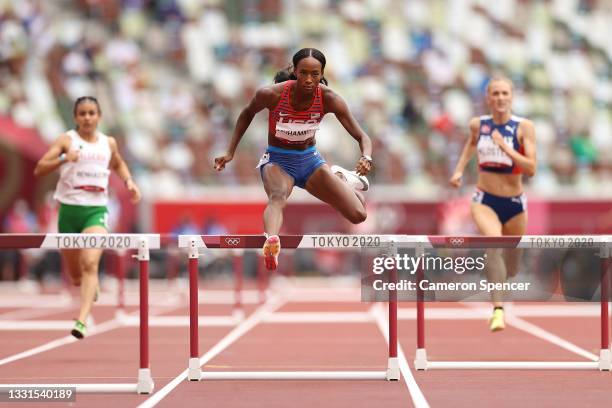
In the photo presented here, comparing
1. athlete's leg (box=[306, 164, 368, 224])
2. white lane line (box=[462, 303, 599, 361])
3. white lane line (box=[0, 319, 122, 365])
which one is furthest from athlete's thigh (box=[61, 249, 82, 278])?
white lane line (box=[462, 303, 599, 361])

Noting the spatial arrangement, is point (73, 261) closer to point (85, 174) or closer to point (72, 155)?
point (85, 174)

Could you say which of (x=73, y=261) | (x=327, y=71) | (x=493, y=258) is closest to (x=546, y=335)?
(x=493, y=258)

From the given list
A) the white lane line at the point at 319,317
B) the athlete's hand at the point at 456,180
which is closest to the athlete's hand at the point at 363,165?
the athlete's hand at the point at 456,180

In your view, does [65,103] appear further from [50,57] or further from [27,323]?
[27,323]

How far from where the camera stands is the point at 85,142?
995cm

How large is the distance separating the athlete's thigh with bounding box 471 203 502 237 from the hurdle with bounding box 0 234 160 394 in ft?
11.1

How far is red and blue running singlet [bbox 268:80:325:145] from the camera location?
8.14m

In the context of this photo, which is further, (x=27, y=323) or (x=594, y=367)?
(x=27, y=323)

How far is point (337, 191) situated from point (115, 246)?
1.74m

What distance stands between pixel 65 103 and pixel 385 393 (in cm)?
1977

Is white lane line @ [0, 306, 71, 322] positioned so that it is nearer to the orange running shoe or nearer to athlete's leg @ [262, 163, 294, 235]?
athlete's leg @ [262, 163, 294, 235]

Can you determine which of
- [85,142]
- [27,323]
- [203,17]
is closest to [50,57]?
[203,17]

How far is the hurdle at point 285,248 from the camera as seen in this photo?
307 inches

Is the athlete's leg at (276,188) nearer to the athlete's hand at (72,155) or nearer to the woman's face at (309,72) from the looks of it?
the woman's face at (309,72)
